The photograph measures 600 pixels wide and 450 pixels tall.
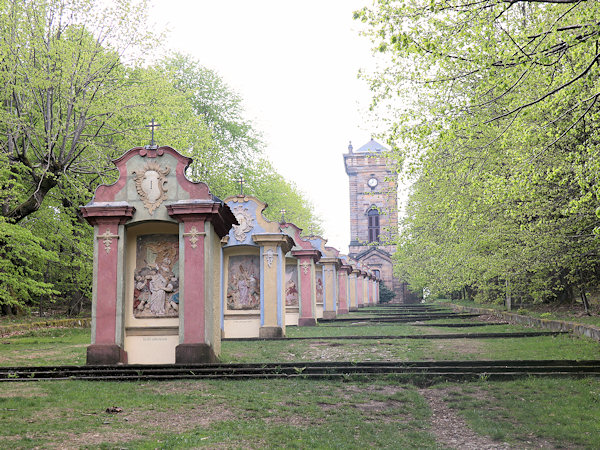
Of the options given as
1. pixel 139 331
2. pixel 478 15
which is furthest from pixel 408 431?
pixel 139 331

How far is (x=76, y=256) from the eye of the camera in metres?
22.8

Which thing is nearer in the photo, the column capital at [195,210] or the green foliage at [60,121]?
the column capital at [195,210]

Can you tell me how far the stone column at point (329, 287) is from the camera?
3391 centimetres

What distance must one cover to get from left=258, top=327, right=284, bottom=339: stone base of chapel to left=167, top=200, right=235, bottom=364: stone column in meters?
7.20

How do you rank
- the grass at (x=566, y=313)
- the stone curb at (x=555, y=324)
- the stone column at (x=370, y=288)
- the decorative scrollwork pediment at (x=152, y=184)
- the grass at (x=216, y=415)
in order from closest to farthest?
1. the grass at (x=216, y=415)
2. the decorative scrollwork pediment at (x=152, y=184)
3. the stone curb at (x=555, y=324)
4. the grass at (x=566, y=313)
5. the stone column at (x=370, y=288)

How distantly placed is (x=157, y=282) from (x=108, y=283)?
3.49ft

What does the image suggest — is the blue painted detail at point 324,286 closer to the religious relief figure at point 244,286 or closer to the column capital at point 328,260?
the column capital at point 328,260

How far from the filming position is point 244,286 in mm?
20531

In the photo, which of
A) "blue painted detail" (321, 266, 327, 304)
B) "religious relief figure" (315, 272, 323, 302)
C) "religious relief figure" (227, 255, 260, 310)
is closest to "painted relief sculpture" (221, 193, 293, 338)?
"religious relief figure" (227, 255, 260, 310)

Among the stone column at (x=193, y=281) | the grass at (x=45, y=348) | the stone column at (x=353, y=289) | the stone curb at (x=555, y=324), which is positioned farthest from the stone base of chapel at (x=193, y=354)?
the stone column at (x=353, y=289)

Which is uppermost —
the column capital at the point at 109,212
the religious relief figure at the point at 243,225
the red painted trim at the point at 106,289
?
the religious relief figure at the point at 243,225

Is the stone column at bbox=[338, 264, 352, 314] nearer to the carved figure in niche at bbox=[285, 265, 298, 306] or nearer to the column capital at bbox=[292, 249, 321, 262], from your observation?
the carved figure in niche at bbox=[285, 265, 298, 306]

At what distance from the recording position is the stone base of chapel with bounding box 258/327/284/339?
20094mm

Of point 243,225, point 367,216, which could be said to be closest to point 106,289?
point 243,225
